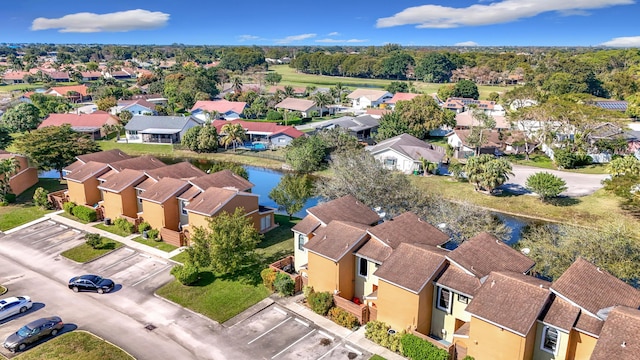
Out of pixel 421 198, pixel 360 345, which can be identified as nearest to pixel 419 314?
pixel 360 345

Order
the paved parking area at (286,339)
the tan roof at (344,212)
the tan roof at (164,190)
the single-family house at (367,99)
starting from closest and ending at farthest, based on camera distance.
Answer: the paved parking area at (286,339)
the tan roof at (344,212)
the tan roof at (164,190)
the single-family house at (367,99)

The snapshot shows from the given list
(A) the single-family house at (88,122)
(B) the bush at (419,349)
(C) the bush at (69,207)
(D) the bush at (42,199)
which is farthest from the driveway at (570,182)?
(A) the single-family house at (88,122)

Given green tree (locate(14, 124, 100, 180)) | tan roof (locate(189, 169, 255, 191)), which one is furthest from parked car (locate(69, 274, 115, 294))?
green tree (locate(14, 124, 100, 180))

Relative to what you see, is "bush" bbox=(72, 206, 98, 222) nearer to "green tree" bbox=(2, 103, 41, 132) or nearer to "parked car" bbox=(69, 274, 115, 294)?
"parked car" bbox=(69, 274, 115, 294)

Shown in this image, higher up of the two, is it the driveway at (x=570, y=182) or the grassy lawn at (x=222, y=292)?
the driveway at (x=570, y=182)

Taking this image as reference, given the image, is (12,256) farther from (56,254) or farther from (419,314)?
(419,314)

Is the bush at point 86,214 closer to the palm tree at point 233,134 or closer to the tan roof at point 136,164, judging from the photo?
the tan roof at point 136,164
